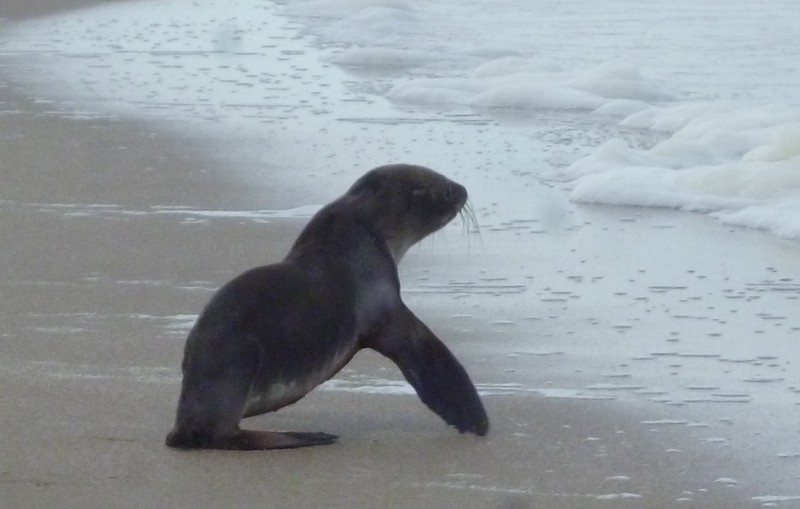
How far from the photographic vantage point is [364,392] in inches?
187

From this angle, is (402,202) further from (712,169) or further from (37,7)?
(37,7)

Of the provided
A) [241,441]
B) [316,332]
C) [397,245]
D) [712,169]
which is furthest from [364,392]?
[712,169]

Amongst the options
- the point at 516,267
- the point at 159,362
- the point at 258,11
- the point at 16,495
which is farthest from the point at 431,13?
the point at 16,495

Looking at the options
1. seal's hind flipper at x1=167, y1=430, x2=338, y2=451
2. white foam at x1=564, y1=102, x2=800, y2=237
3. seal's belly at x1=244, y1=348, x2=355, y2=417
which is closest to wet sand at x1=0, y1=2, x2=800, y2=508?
seal's hind flipper at x1=167, y1=430, x2=338, y2=451

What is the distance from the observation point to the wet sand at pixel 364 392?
3.91m

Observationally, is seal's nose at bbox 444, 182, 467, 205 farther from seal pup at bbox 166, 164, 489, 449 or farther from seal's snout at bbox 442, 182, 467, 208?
seal pup at bbox 166, 164, 489, 449

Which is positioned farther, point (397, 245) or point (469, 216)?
point (469, 216)

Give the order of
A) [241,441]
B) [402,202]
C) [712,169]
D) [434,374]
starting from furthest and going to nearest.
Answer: [712,169] → [402,202] → [434,374] → [241,441]

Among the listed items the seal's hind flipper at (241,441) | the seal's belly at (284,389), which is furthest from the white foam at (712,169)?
the seal's hind flipper at (241,441)

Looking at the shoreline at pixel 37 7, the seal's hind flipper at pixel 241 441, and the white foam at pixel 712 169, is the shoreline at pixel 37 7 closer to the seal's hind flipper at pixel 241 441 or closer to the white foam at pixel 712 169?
the white foam at pixel 712 169

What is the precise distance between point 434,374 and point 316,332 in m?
0.35

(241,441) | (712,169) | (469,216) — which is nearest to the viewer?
(241,441)

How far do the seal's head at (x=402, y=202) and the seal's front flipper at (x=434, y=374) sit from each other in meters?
0.36

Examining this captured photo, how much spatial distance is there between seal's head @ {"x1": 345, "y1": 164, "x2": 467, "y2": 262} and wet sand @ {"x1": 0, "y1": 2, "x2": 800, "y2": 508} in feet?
1.61
